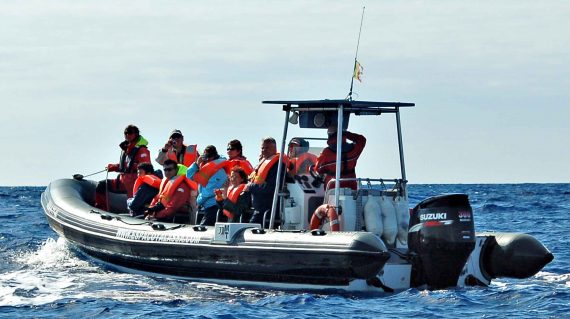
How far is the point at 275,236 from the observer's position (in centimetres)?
1073

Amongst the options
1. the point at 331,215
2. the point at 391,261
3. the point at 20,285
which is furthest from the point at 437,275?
the point at 20,285

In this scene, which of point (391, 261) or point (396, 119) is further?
point (396, 119)

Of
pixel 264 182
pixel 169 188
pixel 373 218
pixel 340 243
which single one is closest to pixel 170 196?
pixel 169 188

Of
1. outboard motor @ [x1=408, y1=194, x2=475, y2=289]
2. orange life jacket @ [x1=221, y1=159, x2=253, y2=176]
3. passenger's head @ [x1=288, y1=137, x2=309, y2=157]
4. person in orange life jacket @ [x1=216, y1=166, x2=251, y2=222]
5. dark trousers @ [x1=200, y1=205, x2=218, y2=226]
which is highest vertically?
passenger's head @ [x1=288, y1=137, x2=309, y2=157]

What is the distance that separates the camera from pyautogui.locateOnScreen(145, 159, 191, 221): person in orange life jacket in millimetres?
12766

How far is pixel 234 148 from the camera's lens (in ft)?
40.4

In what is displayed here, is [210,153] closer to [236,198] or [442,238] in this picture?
[236,198]

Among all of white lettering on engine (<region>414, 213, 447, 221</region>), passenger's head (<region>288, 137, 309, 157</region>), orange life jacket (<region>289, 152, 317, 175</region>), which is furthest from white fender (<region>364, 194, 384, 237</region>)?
→ passenger's head (<region>288, 137, 309, 157</region>)

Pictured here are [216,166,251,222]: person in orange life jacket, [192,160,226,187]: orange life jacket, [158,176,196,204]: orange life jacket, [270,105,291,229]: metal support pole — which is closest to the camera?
[270,105,291,229]: metal support pole

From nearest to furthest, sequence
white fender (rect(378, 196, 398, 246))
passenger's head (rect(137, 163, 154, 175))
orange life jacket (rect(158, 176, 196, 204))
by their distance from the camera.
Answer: white fender (rect(378, 196, 398, 246)) → orange life jacket (rect(158, 176, 196, 204)) → passenger's head (rect(137, 163, 154, 175))

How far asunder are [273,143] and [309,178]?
0.56 metres

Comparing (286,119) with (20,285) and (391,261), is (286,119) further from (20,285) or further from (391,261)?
(20,285)

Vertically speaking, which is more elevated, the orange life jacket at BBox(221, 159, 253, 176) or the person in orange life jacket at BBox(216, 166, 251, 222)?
the orange life jacket at BBox(221, 159, 253, 176)

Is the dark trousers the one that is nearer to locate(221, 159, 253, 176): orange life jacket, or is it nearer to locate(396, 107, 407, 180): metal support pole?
locate(221, 159, 253, 176): orange life jacket
